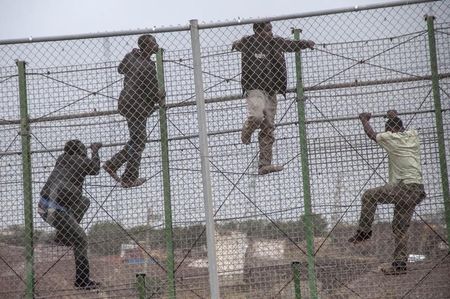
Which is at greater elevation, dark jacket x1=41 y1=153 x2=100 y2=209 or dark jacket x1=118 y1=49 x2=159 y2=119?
dark jacket x1=118 y1=49 x2=159 y2=119

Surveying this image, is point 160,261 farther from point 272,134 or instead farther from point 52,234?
point 272,134

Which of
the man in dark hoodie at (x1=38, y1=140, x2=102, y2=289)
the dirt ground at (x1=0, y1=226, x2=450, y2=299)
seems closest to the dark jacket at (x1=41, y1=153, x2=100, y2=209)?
the man in dark hoodie at (x1=38, y1=140, x2=102, y2=289)

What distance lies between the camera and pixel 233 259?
30.3ft

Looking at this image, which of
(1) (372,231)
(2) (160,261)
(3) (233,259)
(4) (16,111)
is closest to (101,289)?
(2) (160,261)

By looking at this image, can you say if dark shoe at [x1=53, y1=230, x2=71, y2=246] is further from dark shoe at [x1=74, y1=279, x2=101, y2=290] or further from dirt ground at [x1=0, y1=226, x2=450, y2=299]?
dark shoe at [x1=74, y1=279, x2=101, y2=290]

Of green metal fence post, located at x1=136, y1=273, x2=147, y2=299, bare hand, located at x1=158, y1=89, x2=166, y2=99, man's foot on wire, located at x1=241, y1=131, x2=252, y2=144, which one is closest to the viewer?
green metal fence post, located at x1=136, y1=273, x2=147, y2=299

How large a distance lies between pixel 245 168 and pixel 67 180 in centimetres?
187

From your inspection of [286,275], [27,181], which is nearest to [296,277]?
[286,275]

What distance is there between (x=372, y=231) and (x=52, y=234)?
334cm

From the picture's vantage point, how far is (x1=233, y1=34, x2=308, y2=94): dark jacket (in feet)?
30.9

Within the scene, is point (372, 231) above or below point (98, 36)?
below

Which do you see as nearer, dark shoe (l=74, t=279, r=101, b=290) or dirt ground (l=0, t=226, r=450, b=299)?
dirt ground (l=0, t=226, r=450, b=299)

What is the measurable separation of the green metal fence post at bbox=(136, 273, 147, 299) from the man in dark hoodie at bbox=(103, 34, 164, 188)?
0.95m

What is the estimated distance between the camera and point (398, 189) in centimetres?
938
